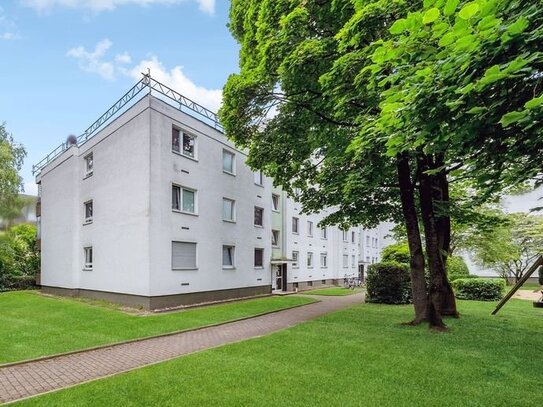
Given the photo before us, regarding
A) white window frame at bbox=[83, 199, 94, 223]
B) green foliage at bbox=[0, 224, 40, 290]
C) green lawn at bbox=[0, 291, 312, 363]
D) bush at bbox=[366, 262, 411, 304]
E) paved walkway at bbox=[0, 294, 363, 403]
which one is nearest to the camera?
paved walkway at bbox=[0, 294, 363, 403]

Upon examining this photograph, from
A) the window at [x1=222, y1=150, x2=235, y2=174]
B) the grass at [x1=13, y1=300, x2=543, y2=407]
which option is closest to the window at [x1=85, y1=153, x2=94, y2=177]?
the window at [x1=222, y1=150, x2=235, y2=174]

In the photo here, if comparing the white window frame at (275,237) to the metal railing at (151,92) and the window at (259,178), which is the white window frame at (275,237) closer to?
the window at (259,178)

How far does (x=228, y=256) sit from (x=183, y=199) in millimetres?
5080

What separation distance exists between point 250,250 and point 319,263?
13.1 m

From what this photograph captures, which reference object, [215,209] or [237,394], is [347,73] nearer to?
[237,394]

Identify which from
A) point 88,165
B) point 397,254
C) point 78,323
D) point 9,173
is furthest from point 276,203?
point 9,173

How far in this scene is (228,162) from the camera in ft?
72.8

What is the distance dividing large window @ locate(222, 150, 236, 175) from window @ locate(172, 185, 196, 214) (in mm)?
3344

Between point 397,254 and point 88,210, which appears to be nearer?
point 88,210

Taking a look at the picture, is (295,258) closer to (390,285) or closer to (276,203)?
(276,203)

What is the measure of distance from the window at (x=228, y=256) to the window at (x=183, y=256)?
2685 millimetres

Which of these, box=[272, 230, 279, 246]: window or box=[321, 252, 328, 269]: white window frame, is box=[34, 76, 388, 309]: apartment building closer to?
box=[272, 230, 279, 246]: window

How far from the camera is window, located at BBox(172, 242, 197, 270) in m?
17.5

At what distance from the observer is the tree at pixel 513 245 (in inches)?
1155
